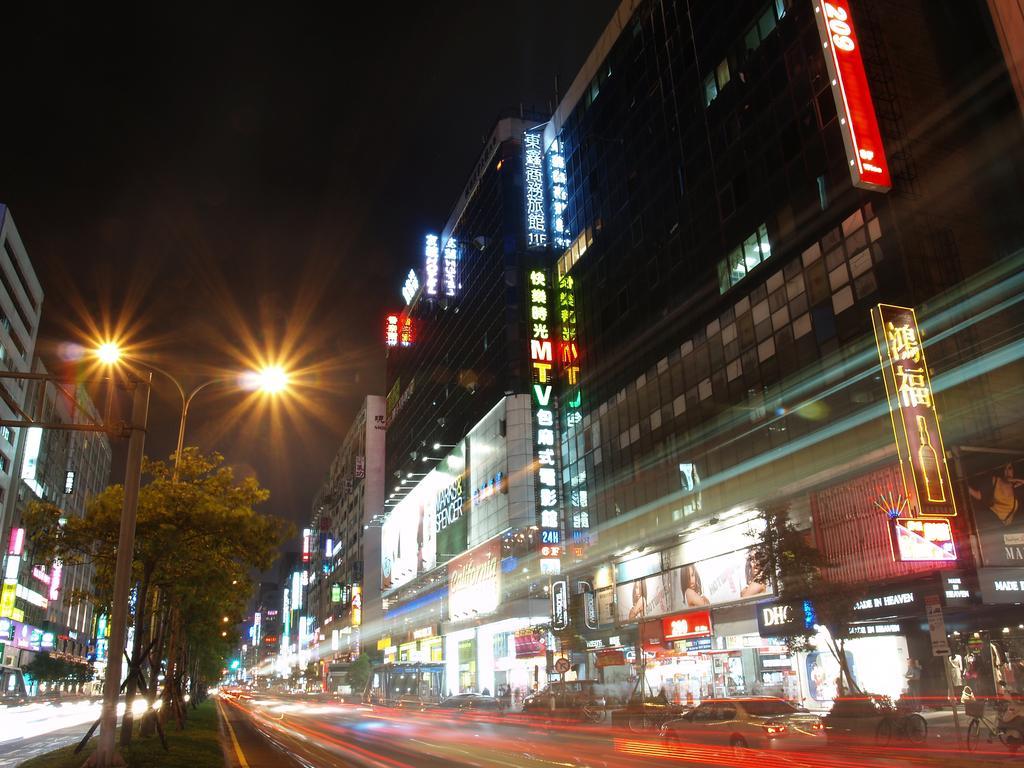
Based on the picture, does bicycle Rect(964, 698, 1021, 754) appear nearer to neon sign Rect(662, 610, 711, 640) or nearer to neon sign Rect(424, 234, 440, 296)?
neon sign Rect(662, 610, 711, 640)

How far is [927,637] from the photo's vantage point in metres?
29.8

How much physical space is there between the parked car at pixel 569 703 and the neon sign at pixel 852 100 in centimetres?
2537

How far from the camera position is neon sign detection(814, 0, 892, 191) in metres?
31.5

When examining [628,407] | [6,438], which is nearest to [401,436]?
A: [6,438]

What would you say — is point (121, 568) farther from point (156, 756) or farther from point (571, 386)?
point (571, 386)

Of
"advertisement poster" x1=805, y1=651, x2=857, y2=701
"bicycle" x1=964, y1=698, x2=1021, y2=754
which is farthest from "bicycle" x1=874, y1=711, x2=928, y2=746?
"advertisement poster" x1=805, y1=651, x2=857, y2=701

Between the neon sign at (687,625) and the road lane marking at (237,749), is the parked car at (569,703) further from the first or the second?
the road lane marking at (237,749)

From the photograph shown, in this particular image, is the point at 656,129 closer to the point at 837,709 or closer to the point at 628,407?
the point at 628,407

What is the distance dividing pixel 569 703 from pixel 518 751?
48.4 ft

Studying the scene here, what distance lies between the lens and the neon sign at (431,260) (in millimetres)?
96812

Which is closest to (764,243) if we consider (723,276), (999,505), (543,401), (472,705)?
(723,276)

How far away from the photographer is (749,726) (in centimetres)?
2066

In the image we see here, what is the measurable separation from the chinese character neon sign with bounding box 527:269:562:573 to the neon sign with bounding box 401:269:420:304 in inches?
2048

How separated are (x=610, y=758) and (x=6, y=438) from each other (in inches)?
Answer: 3782
